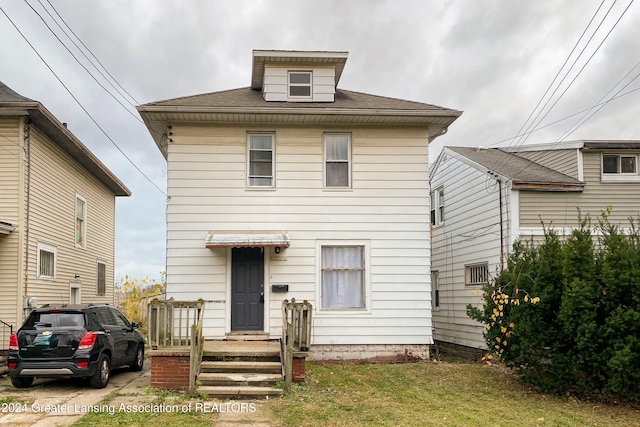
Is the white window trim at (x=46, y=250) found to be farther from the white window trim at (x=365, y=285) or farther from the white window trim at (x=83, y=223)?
the white window trim at (x=365, y=285)

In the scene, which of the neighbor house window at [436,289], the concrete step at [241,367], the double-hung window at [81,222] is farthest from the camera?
the neighbor house window at [436,289]

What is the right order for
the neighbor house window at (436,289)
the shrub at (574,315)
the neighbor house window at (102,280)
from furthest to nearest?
the neighbor house window at (102,280) < the neighbor house window at (436,289) < the shrub at (574,315)

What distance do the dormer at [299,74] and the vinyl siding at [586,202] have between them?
5.50 m

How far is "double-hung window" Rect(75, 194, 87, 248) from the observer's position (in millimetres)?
18525

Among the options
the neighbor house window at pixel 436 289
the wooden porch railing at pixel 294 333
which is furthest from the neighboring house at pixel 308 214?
the neighbor house window at pixel 436 289

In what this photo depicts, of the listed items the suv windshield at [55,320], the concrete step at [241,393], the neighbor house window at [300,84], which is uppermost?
the neighbor house window at [300,84]

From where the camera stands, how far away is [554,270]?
33.0ft

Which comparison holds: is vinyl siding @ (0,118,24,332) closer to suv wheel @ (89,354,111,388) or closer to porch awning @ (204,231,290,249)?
suv wheel @ (89,354,111,388)

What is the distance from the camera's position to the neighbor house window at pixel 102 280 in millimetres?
21008

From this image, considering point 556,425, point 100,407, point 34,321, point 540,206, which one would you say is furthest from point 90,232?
point 556,425

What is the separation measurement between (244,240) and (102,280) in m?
11.2

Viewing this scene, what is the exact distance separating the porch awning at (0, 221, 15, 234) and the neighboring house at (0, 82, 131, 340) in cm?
3

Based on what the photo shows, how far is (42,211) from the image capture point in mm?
14773

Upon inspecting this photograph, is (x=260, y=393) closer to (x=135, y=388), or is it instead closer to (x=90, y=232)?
(x=135, y=388)
